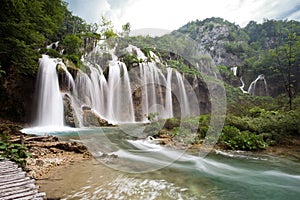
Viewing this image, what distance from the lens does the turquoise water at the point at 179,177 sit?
2.73 m

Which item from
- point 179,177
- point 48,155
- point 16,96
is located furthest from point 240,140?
point 16,96

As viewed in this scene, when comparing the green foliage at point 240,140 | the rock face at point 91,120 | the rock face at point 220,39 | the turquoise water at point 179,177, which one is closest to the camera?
the turquoise water at point 179,177

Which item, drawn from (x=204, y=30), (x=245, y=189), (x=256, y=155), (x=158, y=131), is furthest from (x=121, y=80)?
(x=204, y=30)

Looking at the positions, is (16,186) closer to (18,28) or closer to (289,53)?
(18,28)

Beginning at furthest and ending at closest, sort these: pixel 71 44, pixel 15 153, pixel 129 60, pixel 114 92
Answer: pixel 71 44, pixel 129 60, pixel 114 92, pixel 15 153

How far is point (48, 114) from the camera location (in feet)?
35.1

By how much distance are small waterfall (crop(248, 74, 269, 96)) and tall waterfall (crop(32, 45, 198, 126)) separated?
37.6ft

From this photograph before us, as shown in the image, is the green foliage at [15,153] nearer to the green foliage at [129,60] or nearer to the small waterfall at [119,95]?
the small waterfall at [119,95]

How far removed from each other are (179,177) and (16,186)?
8.65 ft

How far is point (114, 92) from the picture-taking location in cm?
1417

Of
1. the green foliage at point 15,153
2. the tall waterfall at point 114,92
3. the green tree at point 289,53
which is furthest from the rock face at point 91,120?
the green tree at point 289,53

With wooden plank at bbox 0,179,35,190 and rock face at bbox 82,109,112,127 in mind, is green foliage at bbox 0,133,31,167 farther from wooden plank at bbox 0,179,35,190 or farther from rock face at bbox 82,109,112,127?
rock face at bbox 82,109,112,127

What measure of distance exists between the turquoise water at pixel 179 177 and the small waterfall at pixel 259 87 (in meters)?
20.2

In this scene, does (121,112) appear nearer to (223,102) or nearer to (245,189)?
(223,102)
